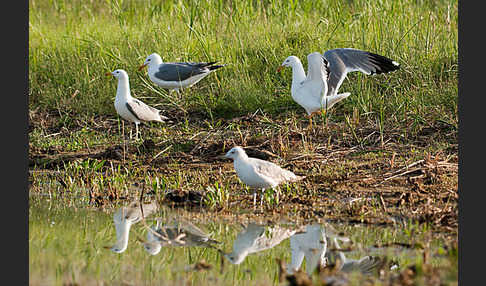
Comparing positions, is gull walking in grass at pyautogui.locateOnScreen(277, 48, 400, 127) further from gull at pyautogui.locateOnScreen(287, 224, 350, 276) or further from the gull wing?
gull at pyautogui.locateOnScreen(287, 224, 350, 276)

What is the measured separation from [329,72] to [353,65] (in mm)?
318

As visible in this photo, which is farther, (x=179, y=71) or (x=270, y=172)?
(x=179, y=71)

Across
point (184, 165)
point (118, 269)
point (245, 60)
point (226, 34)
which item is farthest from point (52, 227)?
point (226, 34)

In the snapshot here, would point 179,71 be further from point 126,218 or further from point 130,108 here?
point 126,218

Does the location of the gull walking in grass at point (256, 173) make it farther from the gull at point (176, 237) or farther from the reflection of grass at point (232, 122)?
the gull at point (176, 237)

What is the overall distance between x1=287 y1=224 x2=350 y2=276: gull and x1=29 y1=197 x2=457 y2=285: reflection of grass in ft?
0.24

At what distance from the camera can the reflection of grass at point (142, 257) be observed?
14.8 feet

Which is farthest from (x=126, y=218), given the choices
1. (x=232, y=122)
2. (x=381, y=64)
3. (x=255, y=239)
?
(x=381, y=64)

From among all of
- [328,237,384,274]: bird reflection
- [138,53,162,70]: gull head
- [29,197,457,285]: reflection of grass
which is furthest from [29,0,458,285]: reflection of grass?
[328,237,384,274]: bird reflection

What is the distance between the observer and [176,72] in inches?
391

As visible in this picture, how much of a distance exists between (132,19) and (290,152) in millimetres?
5377

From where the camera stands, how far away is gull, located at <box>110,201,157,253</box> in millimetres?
5320

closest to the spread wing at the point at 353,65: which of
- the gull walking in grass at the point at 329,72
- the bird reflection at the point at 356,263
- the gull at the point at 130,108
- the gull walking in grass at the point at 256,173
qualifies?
the gull walking in grass at the point at 329,72

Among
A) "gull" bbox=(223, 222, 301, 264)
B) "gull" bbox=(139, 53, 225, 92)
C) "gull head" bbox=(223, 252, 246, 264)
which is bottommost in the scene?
"gull head" bbox=(223, 252, 246, 264)
